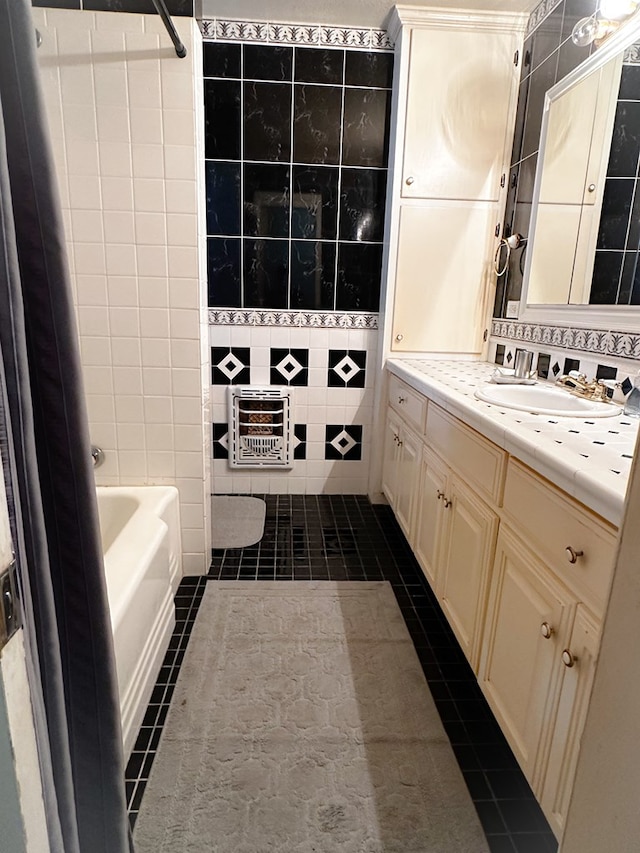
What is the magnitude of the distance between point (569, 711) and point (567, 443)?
1.73 ft

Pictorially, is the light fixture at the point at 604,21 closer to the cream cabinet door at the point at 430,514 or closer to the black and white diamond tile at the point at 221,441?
the cream cabinet door at the point at 430,514

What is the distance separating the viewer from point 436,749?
1.29m

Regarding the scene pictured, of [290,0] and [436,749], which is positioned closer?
[436,749]

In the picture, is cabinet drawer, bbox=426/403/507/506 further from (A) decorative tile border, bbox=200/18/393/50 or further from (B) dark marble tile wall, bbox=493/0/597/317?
(A) decorative tile border, bbox=200/18/393/50

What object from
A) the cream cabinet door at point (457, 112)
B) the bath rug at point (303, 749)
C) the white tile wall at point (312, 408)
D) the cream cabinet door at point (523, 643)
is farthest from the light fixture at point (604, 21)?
the bath rug at point (303, 749)

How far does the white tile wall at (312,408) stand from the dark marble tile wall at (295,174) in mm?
169

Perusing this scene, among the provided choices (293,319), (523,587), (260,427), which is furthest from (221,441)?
(523,587)

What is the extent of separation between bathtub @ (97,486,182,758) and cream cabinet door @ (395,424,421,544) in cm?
99

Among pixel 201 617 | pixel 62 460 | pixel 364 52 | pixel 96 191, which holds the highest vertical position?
pixel 364 52

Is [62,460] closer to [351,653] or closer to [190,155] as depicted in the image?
[351,653]

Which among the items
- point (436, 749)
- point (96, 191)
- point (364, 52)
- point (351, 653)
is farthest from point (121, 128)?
point (436, 749)

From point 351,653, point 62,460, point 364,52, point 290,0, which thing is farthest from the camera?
point 364,52

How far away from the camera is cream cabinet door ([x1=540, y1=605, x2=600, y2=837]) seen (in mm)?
844

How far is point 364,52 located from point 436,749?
299 cm
